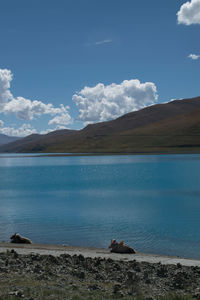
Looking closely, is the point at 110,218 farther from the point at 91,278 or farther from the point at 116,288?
the point at 116,288

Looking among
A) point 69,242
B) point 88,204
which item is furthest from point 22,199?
point 69,242

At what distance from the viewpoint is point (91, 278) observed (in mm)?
12477

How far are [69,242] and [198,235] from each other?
8244 mm

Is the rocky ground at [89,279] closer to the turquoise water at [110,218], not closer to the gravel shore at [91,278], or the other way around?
the gravel shore at [91,278]

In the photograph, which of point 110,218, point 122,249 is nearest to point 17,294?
point 122,249

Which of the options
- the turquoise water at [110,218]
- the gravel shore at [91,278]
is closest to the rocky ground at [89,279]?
the gravel shore at [91,278]

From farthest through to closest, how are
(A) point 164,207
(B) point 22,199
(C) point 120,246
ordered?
(B) point 22,199 → (A) point 164,207 → (C) point 120,246

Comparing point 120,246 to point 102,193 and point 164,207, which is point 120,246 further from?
point 102,193

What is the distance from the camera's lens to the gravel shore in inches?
409

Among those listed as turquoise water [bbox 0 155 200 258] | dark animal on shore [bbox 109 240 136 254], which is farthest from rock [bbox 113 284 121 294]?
turquoise water [bbox 0 155 200 258]

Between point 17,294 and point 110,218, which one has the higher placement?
point 17,294

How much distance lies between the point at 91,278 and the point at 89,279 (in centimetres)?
13

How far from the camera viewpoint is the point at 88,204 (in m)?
39.7

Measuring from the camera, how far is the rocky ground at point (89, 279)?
1035 cm
